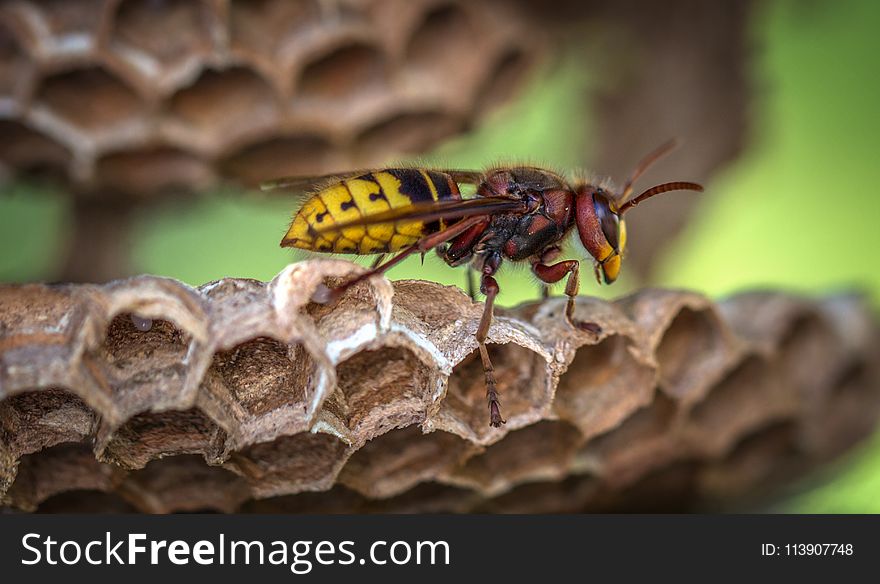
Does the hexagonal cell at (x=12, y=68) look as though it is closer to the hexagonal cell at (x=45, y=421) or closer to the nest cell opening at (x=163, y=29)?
the nest cell opening at (x=163, y=29)

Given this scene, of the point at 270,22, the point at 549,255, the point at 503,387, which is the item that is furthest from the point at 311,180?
the point at 503,387

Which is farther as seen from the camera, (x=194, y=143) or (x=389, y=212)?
(x=194, y=143)

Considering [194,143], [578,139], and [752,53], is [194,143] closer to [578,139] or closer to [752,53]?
[578,139]

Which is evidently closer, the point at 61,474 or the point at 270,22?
the point at 61,474

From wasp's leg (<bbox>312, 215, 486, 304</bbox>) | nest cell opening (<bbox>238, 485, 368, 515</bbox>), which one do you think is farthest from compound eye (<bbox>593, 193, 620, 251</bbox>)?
nest cell opening (<bbox>238, 485, 368, 515</bbox>)

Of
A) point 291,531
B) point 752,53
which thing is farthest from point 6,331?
point 752,53

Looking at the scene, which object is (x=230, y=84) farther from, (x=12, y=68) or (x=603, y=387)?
(x=603, y=387)
